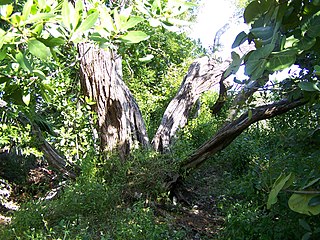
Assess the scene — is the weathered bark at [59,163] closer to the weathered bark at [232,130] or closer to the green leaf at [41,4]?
the weathered bark at [232,130]

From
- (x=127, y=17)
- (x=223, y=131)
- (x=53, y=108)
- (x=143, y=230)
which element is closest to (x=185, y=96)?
(x=223, y=131)

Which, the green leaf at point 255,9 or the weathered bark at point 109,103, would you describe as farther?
the weathered bark at point 109,103

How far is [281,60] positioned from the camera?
2.63ft

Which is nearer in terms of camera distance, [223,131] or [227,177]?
[223,131]

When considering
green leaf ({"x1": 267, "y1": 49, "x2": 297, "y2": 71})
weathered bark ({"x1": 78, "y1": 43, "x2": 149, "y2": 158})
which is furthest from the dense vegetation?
weathered bark ({"x1": 78, "y1": 43, "x2": 149, "y2": 158})

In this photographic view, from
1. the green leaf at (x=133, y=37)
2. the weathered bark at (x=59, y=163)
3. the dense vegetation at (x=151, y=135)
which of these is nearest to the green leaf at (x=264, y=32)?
the dense vegetation at (x=151, y=135)

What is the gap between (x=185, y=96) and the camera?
19.1ft

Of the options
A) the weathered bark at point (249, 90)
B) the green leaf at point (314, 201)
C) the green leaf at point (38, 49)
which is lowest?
the green leaf at point (314, 201)

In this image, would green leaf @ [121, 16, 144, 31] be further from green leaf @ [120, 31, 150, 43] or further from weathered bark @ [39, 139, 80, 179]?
weathered bark @ [39, 139, 80, 179]

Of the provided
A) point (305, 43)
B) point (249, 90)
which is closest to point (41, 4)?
point (305, 43)

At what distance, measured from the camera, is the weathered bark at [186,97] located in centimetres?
534

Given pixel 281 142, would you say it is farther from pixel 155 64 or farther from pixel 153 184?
pixel 155 64

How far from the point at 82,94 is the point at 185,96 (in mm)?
1661

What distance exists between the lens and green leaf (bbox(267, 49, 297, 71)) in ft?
2.60
